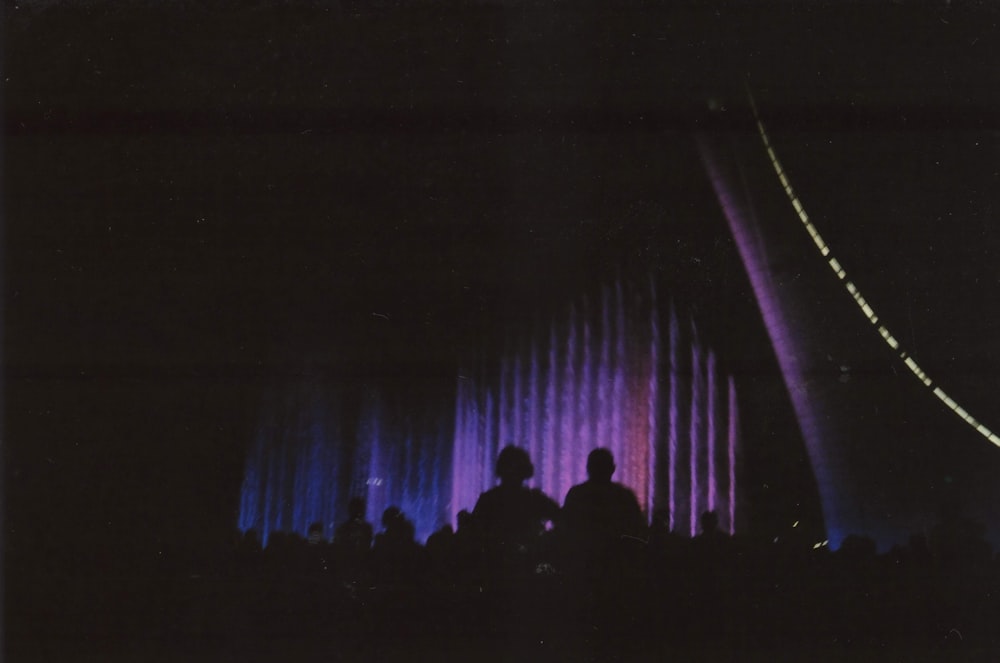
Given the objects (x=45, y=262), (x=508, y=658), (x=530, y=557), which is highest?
(x=45, y=262)

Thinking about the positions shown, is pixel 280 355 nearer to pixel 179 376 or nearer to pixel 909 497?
pixel 179 376

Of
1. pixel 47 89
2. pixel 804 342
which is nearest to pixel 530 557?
pixel 804 342

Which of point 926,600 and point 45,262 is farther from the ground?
point 45,262

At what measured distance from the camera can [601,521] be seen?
0.88m

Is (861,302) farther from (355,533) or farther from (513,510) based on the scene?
(355,533)

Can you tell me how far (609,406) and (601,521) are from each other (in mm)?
150

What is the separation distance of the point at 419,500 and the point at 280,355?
27cm

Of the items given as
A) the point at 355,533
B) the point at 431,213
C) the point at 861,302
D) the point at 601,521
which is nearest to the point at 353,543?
the point at 355,533

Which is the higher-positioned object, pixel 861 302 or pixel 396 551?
pixel 861 302

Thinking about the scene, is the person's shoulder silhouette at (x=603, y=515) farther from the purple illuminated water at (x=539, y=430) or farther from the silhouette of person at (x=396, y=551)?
the silhouette of person at (x=396, y=551)

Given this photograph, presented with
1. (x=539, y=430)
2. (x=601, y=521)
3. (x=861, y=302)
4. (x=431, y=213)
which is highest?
(x=431, y=213)

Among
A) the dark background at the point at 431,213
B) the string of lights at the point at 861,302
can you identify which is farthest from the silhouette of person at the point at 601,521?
the string of lights at the point at 861,302

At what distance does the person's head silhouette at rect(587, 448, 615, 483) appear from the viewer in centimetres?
89

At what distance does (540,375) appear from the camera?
903 millimetres
